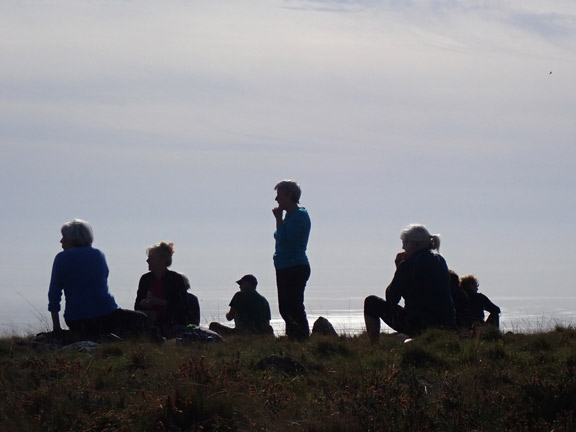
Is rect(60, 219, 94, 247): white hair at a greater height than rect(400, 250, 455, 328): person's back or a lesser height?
greater

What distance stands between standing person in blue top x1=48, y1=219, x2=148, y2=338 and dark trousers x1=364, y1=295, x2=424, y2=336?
8.88 feet

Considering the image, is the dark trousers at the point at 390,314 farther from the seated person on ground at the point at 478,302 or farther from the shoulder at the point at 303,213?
the seated person on ground at the point at 478,302

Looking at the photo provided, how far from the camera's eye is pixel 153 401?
253 inches

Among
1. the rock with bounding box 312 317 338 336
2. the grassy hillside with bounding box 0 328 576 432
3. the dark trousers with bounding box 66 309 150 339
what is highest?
the dark trousers with bounding box 66 309 150 339

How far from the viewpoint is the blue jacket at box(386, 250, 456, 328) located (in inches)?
409

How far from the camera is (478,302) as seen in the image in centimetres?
1314

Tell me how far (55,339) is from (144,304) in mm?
2144

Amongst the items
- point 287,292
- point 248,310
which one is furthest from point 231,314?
point 287,292

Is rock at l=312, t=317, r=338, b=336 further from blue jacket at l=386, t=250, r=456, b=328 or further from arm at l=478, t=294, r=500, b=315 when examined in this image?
arm at l=478, t=294, r=500, b=315

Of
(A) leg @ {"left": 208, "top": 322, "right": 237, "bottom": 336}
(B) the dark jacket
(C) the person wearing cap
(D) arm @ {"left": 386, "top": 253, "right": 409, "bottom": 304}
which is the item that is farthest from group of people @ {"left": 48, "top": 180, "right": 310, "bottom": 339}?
(C) the person wearing cap

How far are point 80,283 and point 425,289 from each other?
405 cm

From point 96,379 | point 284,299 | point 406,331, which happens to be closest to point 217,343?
point 284,299

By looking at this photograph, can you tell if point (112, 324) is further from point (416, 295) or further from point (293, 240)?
point (416, 295)

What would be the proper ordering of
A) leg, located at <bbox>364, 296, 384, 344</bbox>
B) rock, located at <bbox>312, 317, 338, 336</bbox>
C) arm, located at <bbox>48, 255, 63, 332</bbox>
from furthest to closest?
rock, located at <bbox>312, 317, 338, 336</bbox>, arm, located at <bbox>48, 255, 63, 332</bbox>, leg, located at <bbox>364, 296, 384, 344</bbox>
